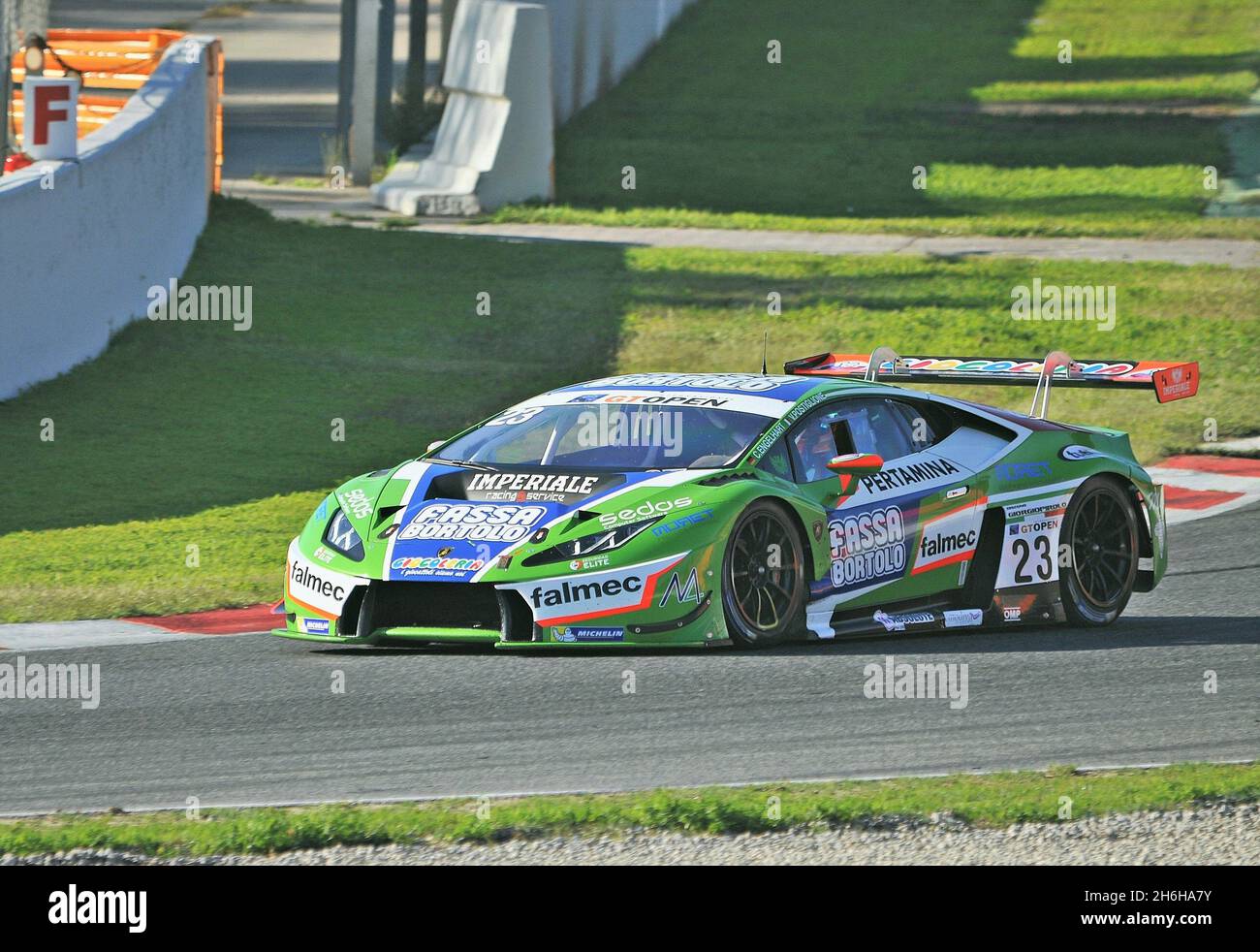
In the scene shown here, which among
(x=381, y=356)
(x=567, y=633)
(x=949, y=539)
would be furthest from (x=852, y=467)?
(x=381, y=356)

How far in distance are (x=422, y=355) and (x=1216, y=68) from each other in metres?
20.9

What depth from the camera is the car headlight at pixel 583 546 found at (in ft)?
30.1

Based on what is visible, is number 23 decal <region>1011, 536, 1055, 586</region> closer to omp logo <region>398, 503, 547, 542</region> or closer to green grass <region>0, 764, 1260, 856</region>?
omp logo <region>398, 503, 547, 542</region>

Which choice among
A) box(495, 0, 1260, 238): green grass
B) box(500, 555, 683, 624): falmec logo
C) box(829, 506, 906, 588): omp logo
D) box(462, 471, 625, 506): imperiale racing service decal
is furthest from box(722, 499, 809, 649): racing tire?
box(495, 0, 1260, 238): green grass

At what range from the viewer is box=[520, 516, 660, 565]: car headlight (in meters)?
9.17

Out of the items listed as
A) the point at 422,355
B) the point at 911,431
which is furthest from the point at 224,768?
the point at 422,355

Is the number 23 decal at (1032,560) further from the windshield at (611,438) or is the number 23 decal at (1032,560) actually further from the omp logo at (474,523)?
the omp logo at (474,523)

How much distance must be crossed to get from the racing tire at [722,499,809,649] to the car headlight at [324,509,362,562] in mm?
1634

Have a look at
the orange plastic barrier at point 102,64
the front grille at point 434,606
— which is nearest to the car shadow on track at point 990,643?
the front grille at point 434,606

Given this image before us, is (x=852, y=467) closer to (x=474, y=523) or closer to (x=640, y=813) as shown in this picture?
(x=474, y=523)

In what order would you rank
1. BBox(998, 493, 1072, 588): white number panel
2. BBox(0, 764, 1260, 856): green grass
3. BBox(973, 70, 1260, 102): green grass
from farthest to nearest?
1. BBox(973, 70, 1260, 102): green grass
2. BBox(998, 493, 1072, 588): white number panel
3. BBox(0, 764, 1260, 856): green grass

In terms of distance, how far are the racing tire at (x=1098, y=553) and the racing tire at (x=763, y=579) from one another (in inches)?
68.2

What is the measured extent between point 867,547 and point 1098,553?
1573 mm

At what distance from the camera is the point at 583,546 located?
920cm
